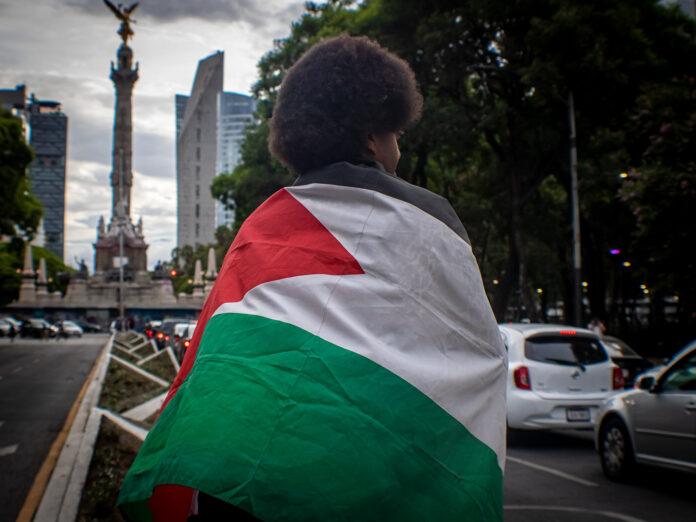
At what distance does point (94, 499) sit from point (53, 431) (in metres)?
5.68

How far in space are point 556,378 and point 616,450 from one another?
6.89 feet

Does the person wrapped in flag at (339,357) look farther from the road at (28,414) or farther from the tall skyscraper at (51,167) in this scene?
the tall skyscraper at (51,167)

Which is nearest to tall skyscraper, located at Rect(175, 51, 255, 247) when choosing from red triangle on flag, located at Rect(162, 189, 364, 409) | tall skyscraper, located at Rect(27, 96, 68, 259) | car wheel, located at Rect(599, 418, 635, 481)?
tall skyscraper, located at Rect(27, 96, 68, 259)

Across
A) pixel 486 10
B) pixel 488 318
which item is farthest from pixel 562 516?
pixel 486 10

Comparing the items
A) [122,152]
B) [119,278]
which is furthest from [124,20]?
[119,278]

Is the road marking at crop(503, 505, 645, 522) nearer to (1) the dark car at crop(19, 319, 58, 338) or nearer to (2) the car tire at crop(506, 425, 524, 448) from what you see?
(2) the car tire at crop(506, 425, 524, 448)

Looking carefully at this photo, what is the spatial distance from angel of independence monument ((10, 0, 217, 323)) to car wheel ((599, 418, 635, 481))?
62.9m

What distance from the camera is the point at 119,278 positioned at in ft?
251

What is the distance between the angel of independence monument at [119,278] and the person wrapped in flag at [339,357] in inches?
2667

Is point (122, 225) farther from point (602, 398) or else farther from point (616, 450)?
point (616, 450)

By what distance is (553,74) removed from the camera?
2045 cm

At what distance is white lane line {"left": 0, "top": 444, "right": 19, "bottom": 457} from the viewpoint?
27.6 feet

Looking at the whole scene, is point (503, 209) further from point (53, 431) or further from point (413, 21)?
point (53, 431)

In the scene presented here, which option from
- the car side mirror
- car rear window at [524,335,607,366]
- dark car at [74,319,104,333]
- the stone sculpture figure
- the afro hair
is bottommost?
dark car at [74,319,104,333]
